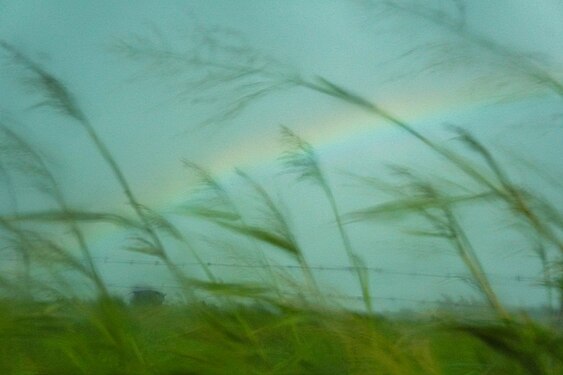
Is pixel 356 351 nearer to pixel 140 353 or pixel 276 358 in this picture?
pixel 276 358

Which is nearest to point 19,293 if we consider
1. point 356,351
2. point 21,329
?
point 21,329

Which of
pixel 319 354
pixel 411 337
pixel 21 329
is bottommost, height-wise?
pixel 21 329

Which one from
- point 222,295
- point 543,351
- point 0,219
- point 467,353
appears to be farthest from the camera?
point 0,219

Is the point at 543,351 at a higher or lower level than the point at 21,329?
higher

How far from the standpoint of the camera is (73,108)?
259 centimetres

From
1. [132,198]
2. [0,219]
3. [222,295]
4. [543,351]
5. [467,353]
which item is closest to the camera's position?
[543,351]

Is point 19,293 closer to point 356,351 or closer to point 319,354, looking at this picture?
point 319,354

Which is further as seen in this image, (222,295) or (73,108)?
(73,108)

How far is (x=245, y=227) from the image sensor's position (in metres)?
2.12

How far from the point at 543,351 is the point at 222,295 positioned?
642 millimetres

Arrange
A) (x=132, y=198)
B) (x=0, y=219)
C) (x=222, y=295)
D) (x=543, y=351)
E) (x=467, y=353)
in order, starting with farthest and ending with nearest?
(x=0, y=219) → (x=132, y=198) → (x=222, y=295) → (x=467, y=353) → (x=543, y=351)

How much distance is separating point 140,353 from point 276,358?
286 mm

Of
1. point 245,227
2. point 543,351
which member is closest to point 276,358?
point 245,227

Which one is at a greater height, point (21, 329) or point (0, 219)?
point (0, 219)
